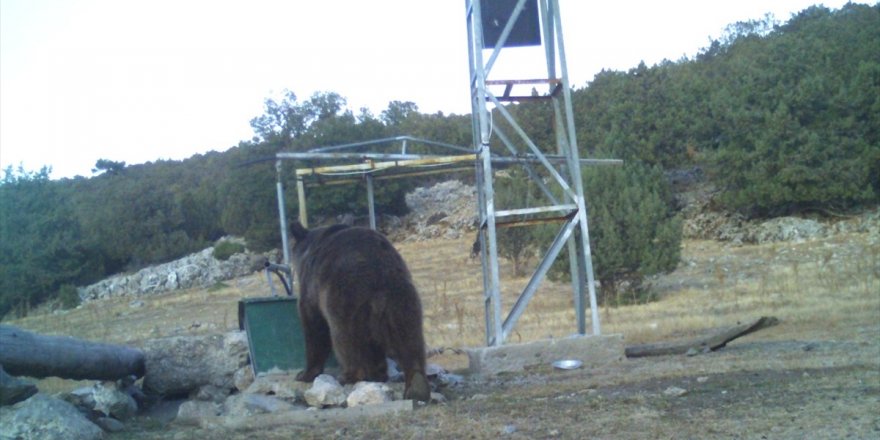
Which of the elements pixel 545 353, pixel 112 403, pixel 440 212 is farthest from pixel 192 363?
pixel 440 212

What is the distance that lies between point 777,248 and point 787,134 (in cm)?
719

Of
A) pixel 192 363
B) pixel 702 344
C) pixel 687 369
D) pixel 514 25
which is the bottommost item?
pixel 702 344

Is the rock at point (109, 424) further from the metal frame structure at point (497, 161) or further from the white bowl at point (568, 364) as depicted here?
the white bowl at point (568, 364)

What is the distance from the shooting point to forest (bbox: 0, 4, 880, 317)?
34.3m

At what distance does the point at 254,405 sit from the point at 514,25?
20.4 ft

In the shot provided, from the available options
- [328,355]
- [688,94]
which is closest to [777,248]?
[688,94]

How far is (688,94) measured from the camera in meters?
43.2

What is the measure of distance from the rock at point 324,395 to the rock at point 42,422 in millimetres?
1884

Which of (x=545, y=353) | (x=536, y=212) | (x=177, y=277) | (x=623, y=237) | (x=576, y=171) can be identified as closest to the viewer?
(x=545, y=353)

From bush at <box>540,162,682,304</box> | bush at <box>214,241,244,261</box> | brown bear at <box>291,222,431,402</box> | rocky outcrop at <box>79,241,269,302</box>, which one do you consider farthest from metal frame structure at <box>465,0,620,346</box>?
bush at <box>214,241,244,261</box>

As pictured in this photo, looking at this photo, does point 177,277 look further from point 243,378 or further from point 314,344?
point 314,344

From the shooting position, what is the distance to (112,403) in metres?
8.76

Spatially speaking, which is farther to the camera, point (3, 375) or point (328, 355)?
point (328, 355)

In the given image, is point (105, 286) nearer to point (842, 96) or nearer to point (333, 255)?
point (842, 96)
